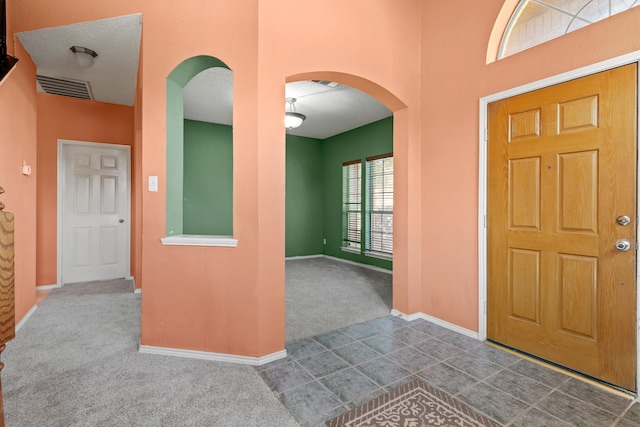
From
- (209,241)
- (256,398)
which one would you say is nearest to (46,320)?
(209,241)

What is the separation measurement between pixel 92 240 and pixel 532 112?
5.76 metres

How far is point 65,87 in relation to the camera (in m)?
4.13

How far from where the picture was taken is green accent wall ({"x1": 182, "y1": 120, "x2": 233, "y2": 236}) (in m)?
5.88

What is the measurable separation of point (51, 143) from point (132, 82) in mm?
1697

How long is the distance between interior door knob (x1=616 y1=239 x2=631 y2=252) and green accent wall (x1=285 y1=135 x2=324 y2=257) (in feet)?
17.9

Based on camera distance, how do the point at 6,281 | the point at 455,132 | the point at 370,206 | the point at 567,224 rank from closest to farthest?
1. the point at 6,281
2. the point at 567,224
3. the point at 455,132
4. the point at 370,206

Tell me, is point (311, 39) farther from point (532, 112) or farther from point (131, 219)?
point (131, 219)

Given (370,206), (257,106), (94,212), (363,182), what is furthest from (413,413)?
(94,212)

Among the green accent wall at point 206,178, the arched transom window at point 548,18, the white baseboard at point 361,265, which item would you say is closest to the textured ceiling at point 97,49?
the green accent wall at point 206,178

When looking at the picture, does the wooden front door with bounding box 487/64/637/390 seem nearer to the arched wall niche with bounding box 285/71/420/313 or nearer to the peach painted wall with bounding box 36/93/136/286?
the arched wall niche with bounding box 285/71/420/313

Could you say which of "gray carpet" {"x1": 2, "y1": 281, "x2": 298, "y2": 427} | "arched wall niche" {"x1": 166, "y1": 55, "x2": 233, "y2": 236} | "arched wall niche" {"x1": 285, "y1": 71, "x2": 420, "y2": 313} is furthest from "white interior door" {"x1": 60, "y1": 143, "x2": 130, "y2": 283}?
"arched wall niche" {"x1": 285, "y1": 71, "x2": 420, "y2": 313}

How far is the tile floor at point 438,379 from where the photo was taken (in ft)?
5.77

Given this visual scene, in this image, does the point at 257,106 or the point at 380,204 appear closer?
the point at 257,106

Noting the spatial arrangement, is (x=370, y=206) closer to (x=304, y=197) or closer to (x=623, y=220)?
(x=304, y=197)
